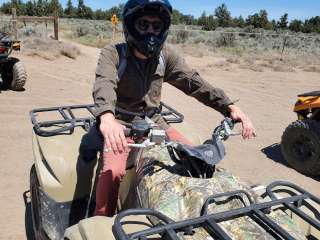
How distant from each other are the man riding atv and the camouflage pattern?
0.82 ft

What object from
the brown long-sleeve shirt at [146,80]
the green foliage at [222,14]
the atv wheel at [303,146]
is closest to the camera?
the brown long-sleeve shirt at [146,80]

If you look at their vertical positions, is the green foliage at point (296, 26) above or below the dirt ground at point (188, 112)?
below

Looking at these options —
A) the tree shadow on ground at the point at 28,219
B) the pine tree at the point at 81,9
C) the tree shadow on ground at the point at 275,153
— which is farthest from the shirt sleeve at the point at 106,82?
the pine tree at the point at 81,9

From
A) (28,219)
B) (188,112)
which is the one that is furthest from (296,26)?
(28,219)

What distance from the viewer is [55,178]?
113 inches

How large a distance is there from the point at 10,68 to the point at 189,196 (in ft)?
26.1

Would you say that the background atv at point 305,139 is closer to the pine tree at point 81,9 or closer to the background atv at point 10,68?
the background atv at point 10,68

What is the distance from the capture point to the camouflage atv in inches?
70.3

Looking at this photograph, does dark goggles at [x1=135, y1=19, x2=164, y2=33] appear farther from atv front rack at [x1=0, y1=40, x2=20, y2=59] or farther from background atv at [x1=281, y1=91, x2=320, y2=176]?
atv front rack at [x1=0, y1=40, x2=20, y2=59]

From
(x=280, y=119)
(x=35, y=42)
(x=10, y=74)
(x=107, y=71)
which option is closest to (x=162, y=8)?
(x=107, y=71)

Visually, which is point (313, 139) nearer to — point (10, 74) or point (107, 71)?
point (107, 71)

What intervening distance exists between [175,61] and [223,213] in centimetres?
148

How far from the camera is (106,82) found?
99.9 inches

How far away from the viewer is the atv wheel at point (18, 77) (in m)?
8.76
